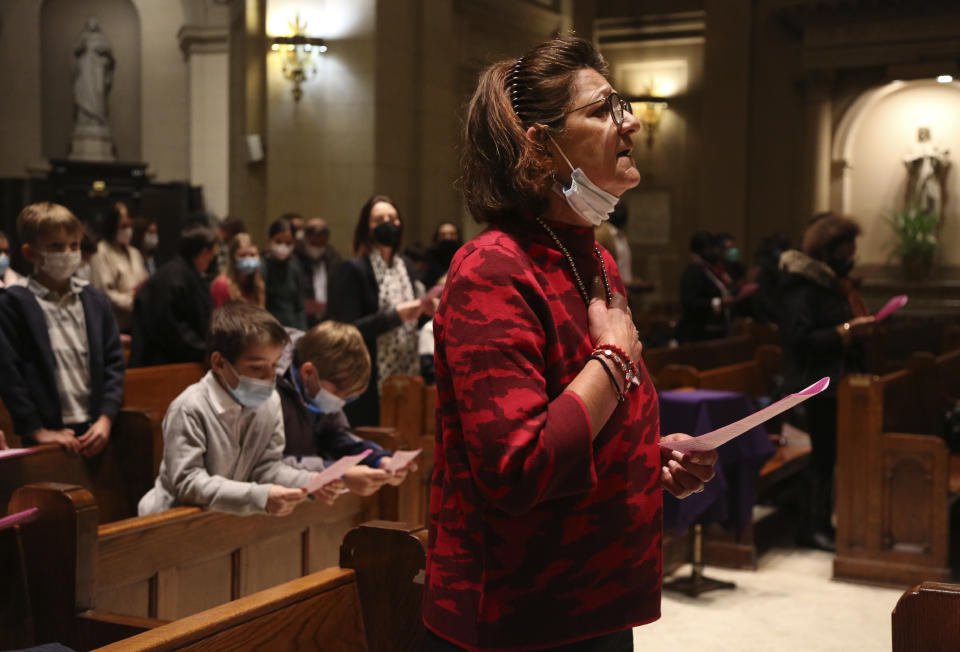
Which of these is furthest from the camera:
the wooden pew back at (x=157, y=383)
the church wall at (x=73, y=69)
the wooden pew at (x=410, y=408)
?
the church wall at (x=73, y=69)

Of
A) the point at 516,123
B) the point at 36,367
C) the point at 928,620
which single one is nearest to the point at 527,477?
the point at 516,123

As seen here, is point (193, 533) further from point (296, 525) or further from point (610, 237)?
point (610, 237)

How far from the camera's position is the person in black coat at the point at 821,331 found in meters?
5.77

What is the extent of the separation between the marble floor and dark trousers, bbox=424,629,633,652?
2.98 meters

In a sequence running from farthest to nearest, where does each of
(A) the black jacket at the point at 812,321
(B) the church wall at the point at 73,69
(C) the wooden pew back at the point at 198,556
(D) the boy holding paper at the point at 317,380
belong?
(B) the church wall at the point at 73,69 < (A) the black jacket at the point at 812,321 < (D) the boy holding paper at the point at 317,380 < (C) the wooden pew back at the point at 198,556

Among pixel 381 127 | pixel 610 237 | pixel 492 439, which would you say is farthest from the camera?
pixel 381 127

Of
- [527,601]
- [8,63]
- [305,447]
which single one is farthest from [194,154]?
[527,601]

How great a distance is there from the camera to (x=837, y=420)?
227 inches

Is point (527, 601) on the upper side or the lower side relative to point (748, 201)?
lower

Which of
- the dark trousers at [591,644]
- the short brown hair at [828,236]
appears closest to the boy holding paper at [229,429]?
the dark trousers at [591,644]

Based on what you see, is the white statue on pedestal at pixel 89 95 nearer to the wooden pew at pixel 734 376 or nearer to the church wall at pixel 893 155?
the church wall at pixel 893 155

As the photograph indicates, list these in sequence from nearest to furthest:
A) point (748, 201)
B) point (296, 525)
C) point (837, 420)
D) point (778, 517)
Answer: point (296, 525)
point (837, 420)
point (778, 517)
point (748, 201)

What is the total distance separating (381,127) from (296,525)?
25.8ft

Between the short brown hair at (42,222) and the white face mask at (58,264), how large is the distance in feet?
0.26
